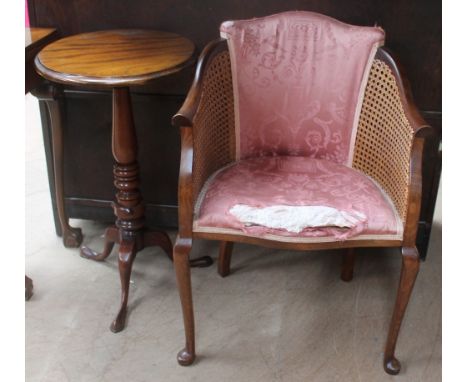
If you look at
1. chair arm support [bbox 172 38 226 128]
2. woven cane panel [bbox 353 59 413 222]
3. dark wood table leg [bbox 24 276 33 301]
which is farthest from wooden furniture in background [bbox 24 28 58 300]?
woven cane panel [bbox 353 59 413 222]

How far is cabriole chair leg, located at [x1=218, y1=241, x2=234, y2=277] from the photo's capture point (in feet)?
6.54

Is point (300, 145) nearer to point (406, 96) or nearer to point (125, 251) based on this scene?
point (406, 96)

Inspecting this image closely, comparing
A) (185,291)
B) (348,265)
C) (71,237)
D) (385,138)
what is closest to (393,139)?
(385,138)

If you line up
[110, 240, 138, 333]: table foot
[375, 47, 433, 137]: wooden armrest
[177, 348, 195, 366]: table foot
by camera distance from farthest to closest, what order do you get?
[110, 240, 138, 333]: table foot → [177, 348, 195, 366]: table foot → [375, 47, 433, 137]: wooden armrest

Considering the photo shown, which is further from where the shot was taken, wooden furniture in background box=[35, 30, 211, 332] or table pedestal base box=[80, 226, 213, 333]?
table pedestal base box=[80, 226, 213, 333]

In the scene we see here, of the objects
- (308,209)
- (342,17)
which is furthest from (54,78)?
(342,17)

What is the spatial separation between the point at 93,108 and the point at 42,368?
0.92 metres

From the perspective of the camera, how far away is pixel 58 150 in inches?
80.0

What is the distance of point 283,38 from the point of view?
68.6 inches

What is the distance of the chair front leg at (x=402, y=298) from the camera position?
150cm

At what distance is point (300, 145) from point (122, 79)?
2.01 feet

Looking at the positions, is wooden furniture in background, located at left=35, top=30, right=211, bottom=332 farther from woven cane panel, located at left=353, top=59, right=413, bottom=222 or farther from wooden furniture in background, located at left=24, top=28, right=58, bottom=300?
woven cane panel, located at left=353, top=59, right=413, bottom=222

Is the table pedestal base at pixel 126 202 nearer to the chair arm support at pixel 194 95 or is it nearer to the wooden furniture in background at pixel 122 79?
the wooden furniture in background at pixel 122 79

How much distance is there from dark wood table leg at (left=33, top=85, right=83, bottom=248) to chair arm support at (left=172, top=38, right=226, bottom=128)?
0.59 metres
